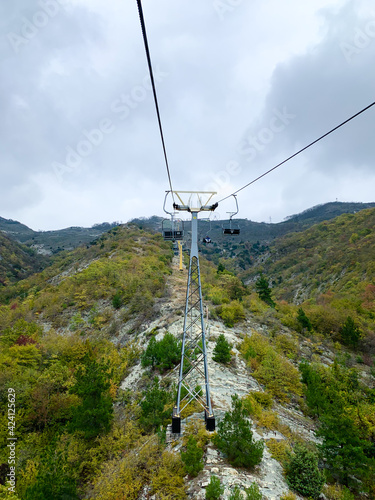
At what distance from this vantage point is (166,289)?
101 ft

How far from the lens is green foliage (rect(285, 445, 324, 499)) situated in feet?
25.4

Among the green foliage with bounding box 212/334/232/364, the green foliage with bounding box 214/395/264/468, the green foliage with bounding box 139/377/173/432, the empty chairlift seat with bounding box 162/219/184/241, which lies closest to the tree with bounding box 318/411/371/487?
the green foliage with bounding box 214/395/264/468

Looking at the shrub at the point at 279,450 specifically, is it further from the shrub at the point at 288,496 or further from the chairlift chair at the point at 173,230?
the chairlift chair at the point at 173,230

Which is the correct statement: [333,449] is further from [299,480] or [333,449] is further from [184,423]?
[184,423]

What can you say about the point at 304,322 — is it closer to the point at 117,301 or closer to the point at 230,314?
the point at 230,314

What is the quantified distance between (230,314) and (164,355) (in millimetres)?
9461

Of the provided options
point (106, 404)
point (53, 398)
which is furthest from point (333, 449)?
point (53, 398)

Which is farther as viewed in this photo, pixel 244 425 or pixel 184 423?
pixel 184 423

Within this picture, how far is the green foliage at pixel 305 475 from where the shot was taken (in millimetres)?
7754

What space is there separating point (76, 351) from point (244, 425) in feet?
49.2

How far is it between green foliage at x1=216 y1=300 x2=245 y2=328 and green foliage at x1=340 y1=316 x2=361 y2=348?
430 inches

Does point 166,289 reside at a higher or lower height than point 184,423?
higher

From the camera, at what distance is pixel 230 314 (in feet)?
78.0

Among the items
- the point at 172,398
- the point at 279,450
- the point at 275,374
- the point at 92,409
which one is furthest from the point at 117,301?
the point at 279,450
